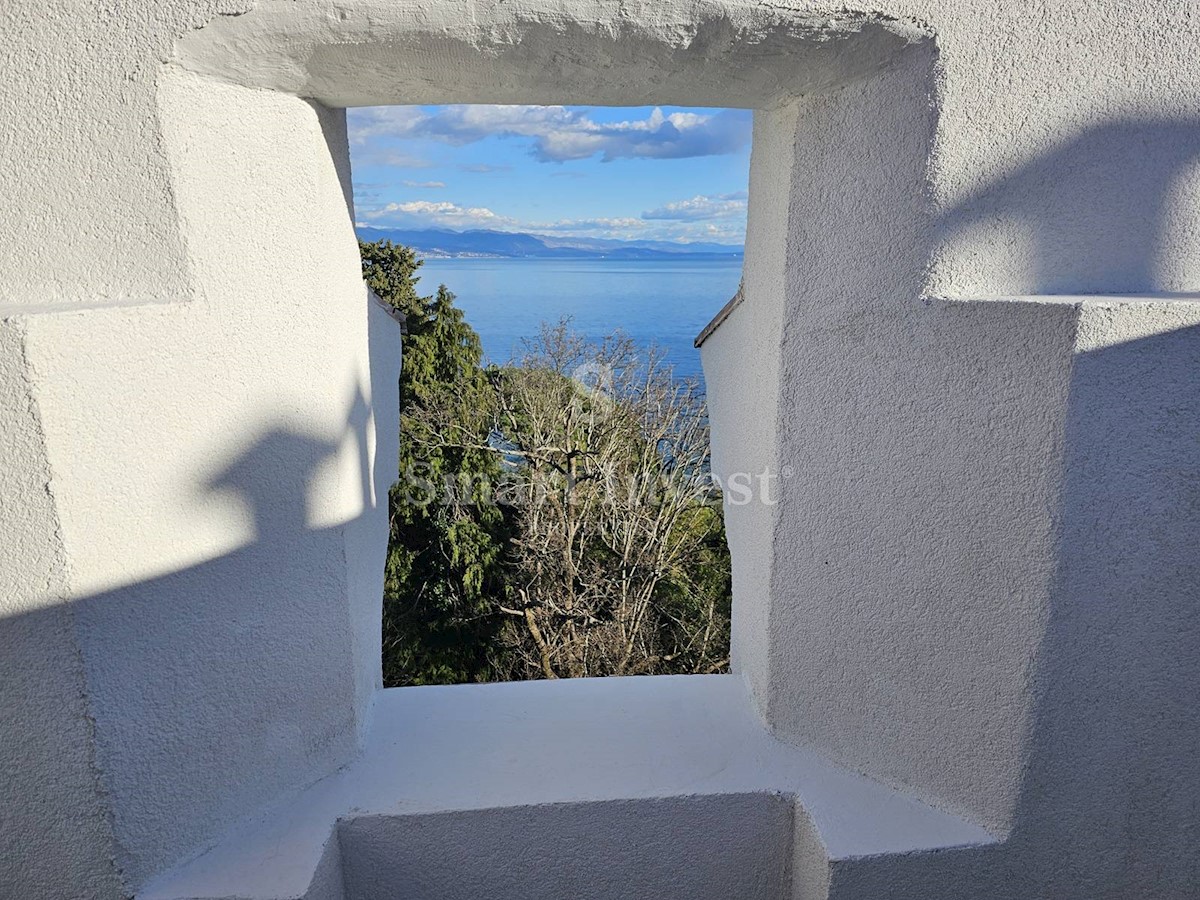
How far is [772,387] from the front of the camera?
1943mm

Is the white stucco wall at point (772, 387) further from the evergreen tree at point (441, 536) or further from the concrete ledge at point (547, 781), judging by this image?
the evergreen tree at point (441, 536)

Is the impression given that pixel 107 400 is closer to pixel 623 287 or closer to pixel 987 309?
pixel 987 309

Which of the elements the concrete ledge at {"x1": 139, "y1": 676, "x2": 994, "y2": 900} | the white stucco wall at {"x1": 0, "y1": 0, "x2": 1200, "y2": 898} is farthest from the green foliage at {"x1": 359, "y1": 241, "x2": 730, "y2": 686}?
the white stucco wall at {"x1": 0, "y1": 0, "x2": 1200, "y2": 898}

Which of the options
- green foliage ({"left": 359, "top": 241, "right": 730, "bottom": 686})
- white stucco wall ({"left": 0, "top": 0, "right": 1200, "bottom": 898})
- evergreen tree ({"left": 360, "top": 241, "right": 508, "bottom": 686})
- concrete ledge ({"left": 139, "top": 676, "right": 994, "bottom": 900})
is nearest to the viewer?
white stucco wall ({"left": 0, "top": 0, "right": 1200, "bottom": 898})

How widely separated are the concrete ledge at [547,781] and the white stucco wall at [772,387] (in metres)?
0.08

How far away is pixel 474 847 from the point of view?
187 cm

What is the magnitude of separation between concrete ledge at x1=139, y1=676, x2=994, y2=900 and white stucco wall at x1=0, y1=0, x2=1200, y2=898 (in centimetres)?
8

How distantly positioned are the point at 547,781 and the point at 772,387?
1.14 m

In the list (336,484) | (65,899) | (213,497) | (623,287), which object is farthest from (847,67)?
(623,287)

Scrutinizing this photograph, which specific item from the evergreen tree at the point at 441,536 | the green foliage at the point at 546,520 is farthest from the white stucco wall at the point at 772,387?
the evergreen tree at the point at 441,536

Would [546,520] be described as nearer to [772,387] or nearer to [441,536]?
[441,536]

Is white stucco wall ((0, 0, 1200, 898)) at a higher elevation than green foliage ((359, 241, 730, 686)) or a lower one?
higher

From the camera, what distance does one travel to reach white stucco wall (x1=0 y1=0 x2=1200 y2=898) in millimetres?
1387

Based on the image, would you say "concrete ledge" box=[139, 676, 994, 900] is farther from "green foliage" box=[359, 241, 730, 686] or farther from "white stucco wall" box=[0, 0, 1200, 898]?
"green foliage" box=[359, 241, 730, 686]
